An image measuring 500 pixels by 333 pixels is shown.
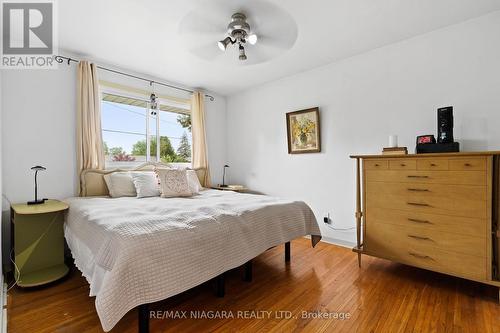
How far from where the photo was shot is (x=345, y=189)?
313cm

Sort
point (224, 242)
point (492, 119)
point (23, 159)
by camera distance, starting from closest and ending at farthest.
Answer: point (224, 242) < point (492, 119) < point (23, 159)

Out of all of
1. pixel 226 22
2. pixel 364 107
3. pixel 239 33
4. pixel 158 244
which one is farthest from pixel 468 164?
pixel 158 244

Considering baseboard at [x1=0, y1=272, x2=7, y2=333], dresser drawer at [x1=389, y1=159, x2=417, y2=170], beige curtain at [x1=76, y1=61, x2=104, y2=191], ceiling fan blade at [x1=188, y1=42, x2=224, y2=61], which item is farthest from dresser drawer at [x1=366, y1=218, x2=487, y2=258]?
beige curtain at [x1=76, y1=61, x2=104, y2=191]

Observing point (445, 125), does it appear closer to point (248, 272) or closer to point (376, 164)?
point (376, 164)

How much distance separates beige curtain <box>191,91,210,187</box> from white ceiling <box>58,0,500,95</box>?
854 mm

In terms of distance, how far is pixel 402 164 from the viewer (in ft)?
7.29

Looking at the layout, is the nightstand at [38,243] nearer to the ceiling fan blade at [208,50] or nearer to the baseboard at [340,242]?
the ceiling fan blade at [208,50]

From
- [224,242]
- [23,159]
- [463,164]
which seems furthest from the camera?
[23,159]

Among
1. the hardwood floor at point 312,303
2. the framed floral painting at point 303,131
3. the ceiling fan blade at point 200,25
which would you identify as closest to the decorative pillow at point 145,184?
the hardwood floor at point 312,303

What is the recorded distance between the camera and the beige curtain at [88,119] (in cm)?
291

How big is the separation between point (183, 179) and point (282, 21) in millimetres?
2110

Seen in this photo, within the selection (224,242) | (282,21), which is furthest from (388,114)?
(224,242)

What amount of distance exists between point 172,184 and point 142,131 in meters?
1.19

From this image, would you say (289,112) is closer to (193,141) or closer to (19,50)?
(193,141)
